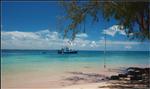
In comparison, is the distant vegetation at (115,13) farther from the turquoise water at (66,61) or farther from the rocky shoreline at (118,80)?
the turquoise water at (66,61)

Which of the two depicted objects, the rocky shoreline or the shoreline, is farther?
the shoreline

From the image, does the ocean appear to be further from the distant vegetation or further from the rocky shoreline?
the distant vegetation

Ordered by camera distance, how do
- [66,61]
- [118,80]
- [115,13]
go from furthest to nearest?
[66,61] < [118,80] < [115,13]

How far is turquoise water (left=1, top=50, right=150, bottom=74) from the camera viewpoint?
777 cm

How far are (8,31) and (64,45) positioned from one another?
3.52 ft

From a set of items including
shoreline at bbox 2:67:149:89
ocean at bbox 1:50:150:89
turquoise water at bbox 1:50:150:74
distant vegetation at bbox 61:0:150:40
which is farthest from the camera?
turquoise water at bbox 1:50:150:74

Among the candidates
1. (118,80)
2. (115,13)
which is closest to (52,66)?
(118,80)

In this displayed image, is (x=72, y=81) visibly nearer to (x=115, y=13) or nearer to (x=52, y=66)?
(x=52, y=66)

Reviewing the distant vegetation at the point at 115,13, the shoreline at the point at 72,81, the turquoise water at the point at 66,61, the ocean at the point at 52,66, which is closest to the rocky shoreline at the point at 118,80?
the shoreline at the point at 72,81

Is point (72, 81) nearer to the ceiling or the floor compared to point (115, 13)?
nearer to the floor

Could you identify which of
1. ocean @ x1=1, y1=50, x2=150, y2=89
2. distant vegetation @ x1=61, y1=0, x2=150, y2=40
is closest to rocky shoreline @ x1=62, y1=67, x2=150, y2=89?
ocean @ x1=1, y1=50, x2=150, y2=89

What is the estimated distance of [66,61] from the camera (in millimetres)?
9195

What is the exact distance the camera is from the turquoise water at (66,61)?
7773 millimetres

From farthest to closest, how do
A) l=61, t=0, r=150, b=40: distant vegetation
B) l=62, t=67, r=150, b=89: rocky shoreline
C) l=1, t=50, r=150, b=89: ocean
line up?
1. l=1, t=50, r=150, b=89: ocean
2. l=62, t=67, r=150, b=89: rocky shoreline
3. l=61, t=0, r=150, b=40: distant vegetation
